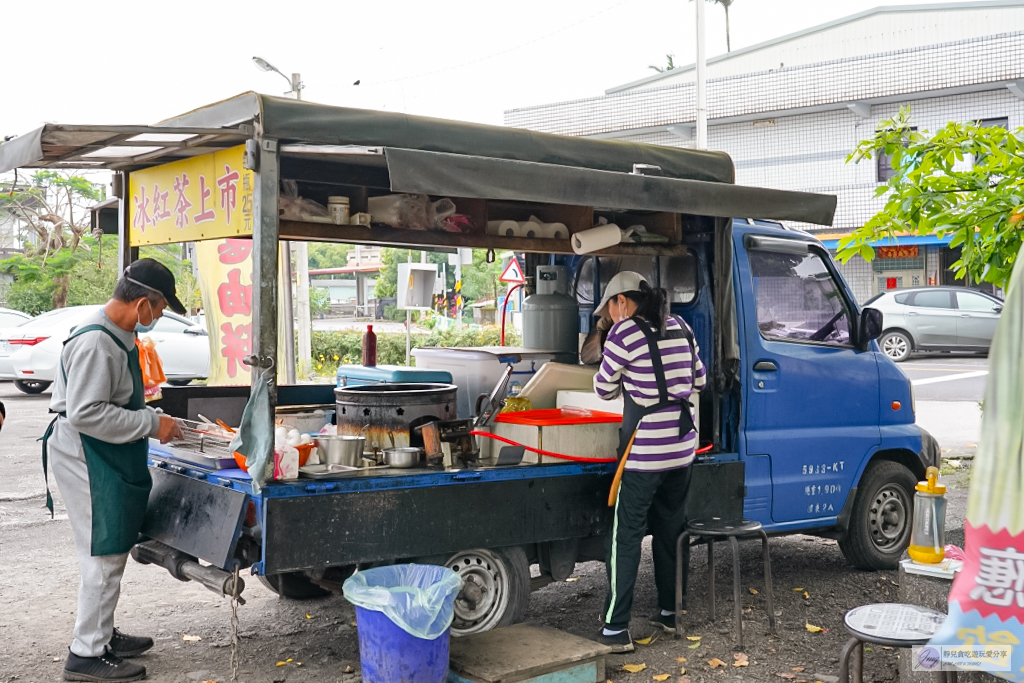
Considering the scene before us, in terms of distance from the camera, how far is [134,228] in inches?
210

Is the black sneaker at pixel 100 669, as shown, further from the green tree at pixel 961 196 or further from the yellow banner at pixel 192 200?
the green tree at pixel 961 196

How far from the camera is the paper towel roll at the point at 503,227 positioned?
5.69 meters

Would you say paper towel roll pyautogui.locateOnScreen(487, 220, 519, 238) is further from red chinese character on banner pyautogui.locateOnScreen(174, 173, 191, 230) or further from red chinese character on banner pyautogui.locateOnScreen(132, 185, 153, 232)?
red chinese character on banner pyautogui.locateOnScreen(132, 185, 153, 232)

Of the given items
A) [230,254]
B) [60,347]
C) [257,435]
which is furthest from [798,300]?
[60,347]

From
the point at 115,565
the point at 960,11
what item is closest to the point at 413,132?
the point at 115,565

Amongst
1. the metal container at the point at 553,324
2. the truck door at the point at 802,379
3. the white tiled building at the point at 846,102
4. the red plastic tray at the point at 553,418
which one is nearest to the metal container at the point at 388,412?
the red plastic tray at the point at 553,418

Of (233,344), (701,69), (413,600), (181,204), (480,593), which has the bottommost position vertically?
(480,593)

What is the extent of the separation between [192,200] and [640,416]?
8.24 ft

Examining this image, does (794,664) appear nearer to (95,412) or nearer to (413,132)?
(413,132)

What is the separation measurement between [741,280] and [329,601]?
10.2 ft

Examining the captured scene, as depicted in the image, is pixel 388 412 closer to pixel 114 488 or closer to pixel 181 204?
pixel 114 488

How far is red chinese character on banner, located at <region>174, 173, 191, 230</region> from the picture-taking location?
187 inches

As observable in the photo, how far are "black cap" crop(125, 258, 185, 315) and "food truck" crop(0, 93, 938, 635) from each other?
329 millimetres

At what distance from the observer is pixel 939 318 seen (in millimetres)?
18531
